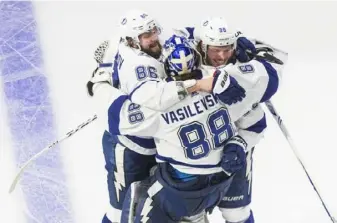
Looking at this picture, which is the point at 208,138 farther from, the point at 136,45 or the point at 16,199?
the point at 16,199

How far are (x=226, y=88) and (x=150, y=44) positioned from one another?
0.42 metres

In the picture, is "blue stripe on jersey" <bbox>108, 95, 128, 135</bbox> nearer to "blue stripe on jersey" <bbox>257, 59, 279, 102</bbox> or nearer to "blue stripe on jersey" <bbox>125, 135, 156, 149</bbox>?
"blue stripe on jersey" <bbox>125, 135, 156, 149</bbox>

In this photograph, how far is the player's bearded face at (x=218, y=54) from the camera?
3.13 metres

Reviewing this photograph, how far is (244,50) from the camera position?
10.8 ft

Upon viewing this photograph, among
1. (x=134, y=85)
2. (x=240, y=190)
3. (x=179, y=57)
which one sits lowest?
(x=240, y=190)

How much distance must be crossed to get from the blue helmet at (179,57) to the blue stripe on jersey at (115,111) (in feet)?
0.63

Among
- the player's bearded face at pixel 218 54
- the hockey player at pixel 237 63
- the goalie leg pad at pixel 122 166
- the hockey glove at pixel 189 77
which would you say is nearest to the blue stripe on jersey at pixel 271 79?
the hockey player at pixel 237 63

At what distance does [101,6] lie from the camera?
17.7 ft

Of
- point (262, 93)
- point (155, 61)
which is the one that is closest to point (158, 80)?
point (155, 61)

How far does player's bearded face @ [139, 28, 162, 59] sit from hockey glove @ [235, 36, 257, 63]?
0.93ft

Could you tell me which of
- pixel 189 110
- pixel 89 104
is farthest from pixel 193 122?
pixel 89 104

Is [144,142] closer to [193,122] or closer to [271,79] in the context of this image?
[193,122]

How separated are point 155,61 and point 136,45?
0.16m

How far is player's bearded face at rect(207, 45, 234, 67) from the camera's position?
123 inches
